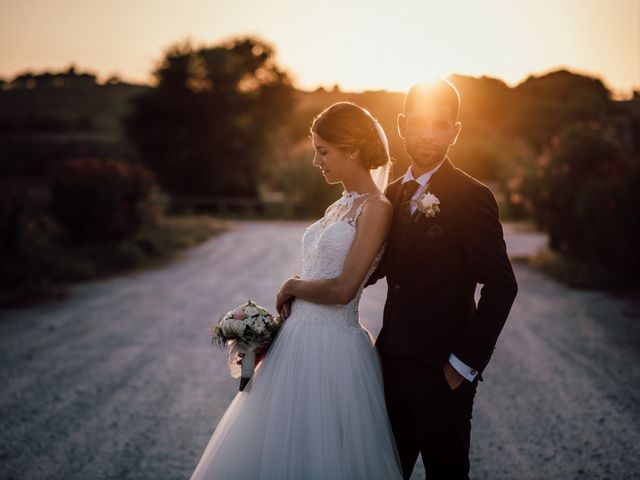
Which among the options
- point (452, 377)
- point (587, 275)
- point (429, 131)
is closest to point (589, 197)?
point (587, 275)

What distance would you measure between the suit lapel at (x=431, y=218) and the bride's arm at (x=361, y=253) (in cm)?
16

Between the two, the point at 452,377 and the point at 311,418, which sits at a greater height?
the point at 452,377

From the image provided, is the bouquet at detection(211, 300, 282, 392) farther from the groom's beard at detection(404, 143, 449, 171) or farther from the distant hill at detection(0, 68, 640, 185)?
the distant hill at detection(0, 68, 640, 185)

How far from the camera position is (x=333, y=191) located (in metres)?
30.1

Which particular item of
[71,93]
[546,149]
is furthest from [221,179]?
[71,93]

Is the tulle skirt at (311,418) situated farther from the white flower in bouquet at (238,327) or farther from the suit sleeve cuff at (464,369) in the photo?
the suit sleeve cuff at (464,369)

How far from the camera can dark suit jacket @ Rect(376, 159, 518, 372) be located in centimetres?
248

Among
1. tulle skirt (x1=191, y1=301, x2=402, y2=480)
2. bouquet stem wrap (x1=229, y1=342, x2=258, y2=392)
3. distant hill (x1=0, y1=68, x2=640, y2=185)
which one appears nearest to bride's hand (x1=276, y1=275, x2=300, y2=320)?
tulle skirt (x1=191, y1=301, x2=402, y2=480)

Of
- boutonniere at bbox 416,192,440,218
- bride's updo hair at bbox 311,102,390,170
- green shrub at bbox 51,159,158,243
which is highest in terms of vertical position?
bride's updo hair at bbox 311,102,390,170

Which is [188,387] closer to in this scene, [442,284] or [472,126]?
[442,284]

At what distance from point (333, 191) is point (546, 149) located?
53.1 ft

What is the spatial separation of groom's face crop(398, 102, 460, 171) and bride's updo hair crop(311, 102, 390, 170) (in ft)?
0.86

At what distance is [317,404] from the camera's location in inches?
110

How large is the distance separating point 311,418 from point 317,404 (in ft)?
0.22
